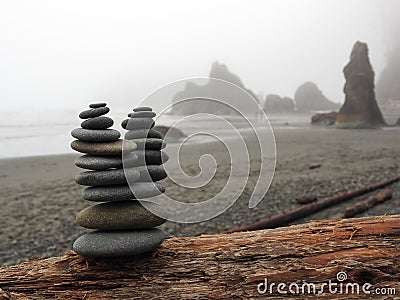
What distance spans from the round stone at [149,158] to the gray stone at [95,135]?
0.20 meters

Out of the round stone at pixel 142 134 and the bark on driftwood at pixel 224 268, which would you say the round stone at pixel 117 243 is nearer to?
the bark on driftwood at pixel 224 268

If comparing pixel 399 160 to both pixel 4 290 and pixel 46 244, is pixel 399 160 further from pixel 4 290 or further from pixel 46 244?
pixel 4 290

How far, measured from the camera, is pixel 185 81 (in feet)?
8.72

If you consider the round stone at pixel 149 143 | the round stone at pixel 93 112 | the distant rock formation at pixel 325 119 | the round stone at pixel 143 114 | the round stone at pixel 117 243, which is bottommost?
the round stone at pixel 117 243

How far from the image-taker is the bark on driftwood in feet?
8.20

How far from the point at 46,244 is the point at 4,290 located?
3.77m

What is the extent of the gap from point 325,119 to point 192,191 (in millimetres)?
27283

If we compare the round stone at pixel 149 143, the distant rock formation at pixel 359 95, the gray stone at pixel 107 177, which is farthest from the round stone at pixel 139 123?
the distant rock formation at pixel 359 95

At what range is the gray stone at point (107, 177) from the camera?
2.61m

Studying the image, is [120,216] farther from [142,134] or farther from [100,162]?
[142,134]

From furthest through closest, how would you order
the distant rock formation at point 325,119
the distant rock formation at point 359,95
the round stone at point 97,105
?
the distant rock formation at point 325,119
the distant rock formation at point 359,95
the round stone at point 97,105

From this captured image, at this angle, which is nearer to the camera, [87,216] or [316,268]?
[316,268]

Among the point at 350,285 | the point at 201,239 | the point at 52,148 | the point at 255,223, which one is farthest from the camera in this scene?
the point at 52,148

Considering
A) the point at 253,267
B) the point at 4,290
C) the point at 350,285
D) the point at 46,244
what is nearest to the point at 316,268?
the point at 350,285
